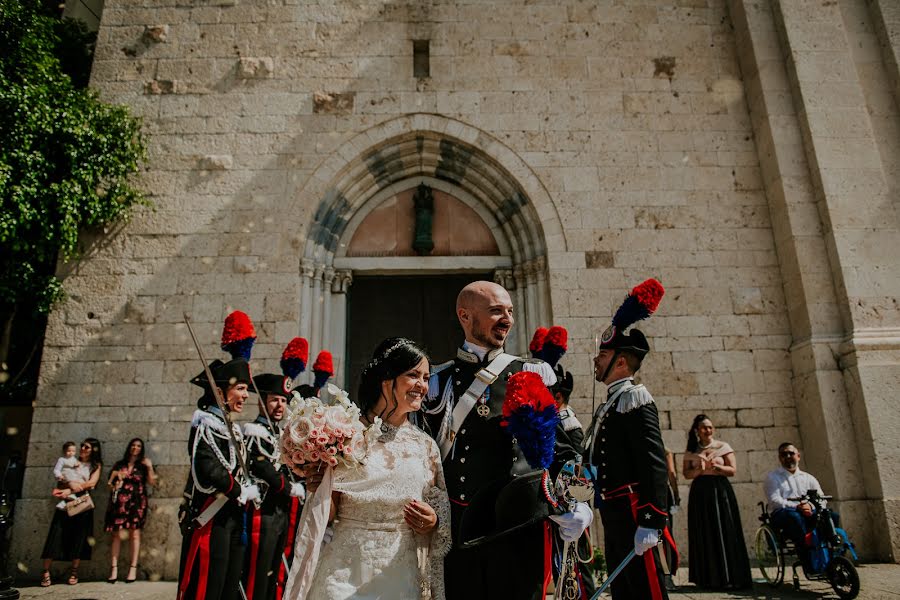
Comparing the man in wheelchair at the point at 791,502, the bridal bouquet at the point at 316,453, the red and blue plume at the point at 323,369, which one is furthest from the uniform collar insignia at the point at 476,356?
the man in wheelchair at the point at 791,502

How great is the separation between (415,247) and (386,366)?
517 cm

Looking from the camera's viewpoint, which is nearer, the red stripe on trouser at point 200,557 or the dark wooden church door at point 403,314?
the red stripe on trouser at point 200,557

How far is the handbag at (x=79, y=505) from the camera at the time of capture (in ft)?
18.5

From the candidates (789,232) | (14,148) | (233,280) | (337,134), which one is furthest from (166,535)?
(789,232)

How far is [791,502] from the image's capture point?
5.14m

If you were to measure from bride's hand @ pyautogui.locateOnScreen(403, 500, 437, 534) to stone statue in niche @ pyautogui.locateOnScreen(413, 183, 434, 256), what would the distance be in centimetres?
535

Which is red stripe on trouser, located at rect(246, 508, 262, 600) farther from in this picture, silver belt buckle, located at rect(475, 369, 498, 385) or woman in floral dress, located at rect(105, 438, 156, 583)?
silver belt buckle, located at rect(475, 369, 498, 385)

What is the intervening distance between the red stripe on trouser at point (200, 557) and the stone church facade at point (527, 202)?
2.74m

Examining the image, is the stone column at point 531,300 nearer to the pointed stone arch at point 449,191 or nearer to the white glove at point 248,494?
the pointed stone arch at point 449,191

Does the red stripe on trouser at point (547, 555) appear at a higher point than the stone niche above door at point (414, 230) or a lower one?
lower

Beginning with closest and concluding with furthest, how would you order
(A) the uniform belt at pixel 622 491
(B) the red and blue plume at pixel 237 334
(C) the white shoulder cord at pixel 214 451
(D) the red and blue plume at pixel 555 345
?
(A) the uniform belt at pixel 622 491, (C) the white shoulder cord at pixel 214 451, (B) the red and blue plume at pixel 237 334, (D) the red and blue plume at pixel 555 345

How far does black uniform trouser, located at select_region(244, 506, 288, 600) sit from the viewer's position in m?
4.15

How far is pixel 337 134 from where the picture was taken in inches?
281

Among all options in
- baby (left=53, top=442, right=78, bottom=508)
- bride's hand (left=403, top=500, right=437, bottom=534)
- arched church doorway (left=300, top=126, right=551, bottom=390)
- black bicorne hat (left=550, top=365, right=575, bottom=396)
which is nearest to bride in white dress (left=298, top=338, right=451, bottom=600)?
bride's hand (left=403, top=500, right=437, bottom=534)
